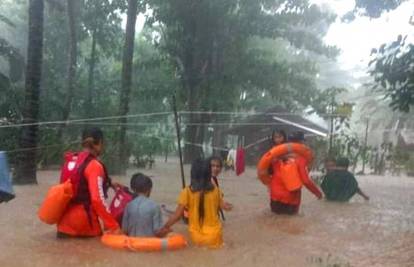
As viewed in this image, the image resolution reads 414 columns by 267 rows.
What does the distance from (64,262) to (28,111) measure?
688cm

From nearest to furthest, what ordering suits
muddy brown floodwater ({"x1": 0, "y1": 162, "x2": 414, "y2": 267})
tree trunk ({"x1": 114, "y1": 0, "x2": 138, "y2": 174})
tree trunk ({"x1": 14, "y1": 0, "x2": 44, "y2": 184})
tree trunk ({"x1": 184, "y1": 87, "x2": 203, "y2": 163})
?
muddy brown floodwater ({"x1": 0, "y1": 162, "x2": 414, "y2": 267}) < tree trunk ({"x1": 14, "y1": 0, "x2": 44, "y2": 184}) < tree trunk ({"x1": 114, "y1": 0, "x2": 138, "y2": 174}) < tree trunk ({"x1": 184, "y1": 87, "x2": 203, "y2": 163})

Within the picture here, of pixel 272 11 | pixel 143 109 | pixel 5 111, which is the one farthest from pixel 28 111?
pixel 143 109

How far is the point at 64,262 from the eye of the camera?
5.07m

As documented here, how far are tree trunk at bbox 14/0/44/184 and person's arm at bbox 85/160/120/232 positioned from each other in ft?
20.1

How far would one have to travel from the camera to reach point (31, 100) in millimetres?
11297

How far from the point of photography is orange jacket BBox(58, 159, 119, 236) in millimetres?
5504

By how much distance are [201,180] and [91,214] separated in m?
1.25

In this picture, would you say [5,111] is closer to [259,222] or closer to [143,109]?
[259,222]

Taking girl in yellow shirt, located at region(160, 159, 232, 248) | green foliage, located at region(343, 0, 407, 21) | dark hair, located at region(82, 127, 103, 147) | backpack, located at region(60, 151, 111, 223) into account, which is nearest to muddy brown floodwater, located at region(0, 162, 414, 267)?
girl in yellow shirt, located at region(160, 159, 232, 248)

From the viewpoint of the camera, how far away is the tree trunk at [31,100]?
11250 mm

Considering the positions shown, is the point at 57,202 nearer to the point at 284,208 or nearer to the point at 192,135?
the point at 284,208

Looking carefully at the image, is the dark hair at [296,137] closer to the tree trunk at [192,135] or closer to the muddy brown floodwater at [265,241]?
the muddy brown floodwater at [265,241]

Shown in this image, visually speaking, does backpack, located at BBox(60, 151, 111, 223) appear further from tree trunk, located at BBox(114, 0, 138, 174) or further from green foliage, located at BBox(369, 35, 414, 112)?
tree trunk, located at BBox(114, 0, 138, 174)

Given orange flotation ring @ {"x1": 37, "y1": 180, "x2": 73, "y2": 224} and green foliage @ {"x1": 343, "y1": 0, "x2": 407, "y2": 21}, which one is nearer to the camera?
orange flotation ring @ {"x1": 37, "y1": 180, "x2": 73, "y2": 224}
